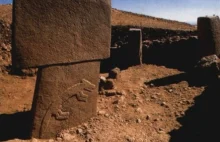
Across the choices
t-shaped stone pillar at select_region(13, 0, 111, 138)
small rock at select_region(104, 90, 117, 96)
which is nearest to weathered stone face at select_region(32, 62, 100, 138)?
t-shaped stone pillar at select_region(13, 0, 111, 138)

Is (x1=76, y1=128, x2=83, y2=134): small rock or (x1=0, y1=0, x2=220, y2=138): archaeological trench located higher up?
(x1=0, y1=0, x2=220, y2=138): archaeological trench

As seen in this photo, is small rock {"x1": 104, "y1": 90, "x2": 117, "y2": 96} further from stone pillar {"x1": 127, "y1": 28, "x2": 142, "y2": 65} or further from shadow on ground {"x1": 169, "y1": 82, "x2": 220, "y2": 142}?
stone pillar {"x1": 127, "y1": 28, "x2": 142, "y2": 65}

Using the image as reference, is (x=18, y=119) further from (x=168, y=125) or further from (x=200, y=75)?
(x=200, y=75)

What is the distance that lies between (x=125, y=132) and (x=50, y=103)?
1.18m

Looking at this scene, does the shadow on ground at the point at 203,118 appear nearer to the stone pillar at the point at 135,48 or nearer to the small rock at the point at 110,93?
the small rock at the point at 110,93

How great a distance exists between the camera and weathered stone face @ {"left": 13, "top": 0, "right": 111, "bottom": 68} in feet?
12.2

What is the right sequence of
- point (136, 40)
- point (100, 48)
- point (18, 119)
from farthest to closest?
point (136, 40) < point (18, 119) < point (100, 48)

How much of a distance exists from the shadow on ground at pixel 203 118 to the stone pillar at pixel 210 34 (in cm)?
165

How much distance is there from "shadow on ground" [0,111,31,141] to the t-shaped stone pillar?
0.92 ft

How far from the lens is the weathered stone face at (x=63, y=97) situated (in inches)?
156

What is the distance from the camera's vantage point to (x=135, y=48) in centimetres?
794

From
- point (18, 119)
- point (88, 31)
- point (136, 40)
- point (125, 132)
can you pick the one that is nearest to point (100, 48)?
point (88, 31)

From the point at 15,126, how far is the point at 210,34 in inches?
205

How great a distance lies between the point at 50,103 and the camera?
4.02 meters
